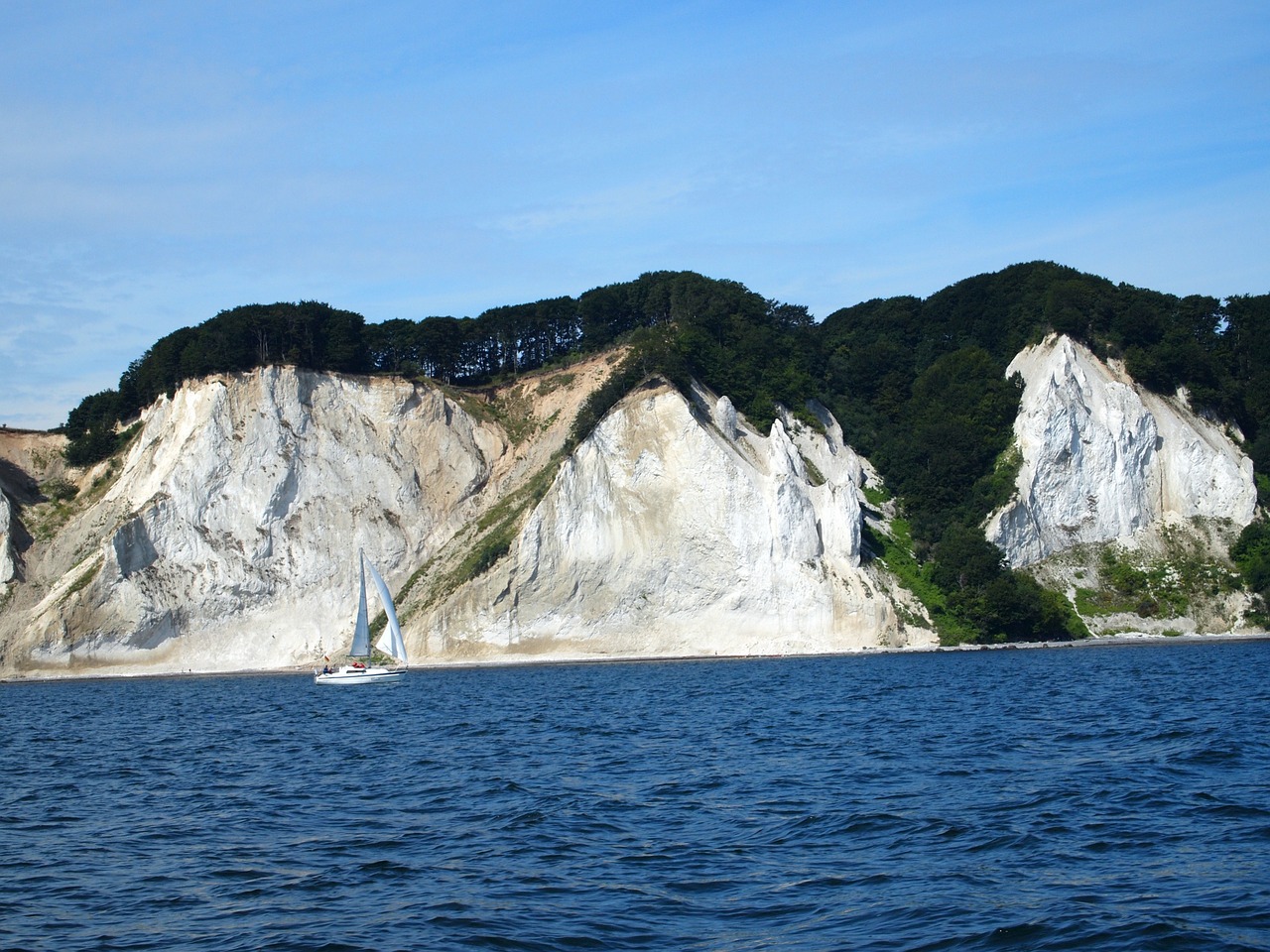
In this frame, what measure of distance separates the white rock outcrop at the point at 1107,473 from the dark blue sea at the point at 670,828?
37235 millimetres

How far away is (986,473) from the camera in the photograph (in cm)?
7812

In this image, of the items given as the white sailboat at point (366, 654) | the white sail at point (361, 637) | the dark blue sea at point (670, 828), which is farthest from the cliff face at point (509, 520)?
the dark blue sea at point (670, 828)

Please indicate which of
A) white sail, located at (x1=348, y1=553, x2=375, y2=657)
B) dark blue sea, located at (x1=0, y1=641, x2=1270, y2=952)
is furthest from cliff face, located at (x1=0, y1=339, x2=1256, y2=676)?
dark blue sea, located at (x1=0, y1=641, x2=1270, y2=952)

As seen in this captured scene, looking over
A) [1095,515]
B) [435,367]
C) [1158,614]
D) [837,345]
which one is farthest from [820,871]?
[837,345]

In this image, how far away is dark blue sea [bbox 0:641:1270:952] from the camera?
47.5ft

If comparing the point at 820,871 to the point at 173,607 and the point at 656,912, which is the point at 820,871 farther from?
the point at 173,607

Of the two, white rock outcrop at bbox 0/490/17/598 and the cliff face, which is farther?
white rock outcrop at bbox 0/490/17/598

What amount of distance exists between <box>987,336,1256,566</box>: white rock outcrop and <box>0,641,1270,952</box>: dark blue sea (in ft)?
122

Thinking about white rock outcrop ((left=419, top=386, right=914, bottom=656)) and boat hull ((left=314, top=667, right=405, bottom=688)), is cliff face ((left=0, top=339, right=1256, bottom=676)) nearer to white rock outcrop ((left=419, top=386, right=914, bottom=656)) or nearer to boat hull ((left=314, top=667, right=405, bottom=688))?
white rock outcrop ((left=419, top=386, right=914, bottom=656))

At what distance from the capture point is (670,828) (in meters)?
19.6

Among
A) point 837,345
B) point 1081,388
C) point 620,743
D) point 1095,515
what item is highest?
point 837,345

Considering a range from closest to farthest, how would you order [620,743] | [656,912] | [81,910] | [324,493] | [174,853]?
[656,912] → [81,910] → [174,853] → [620,743] → [324,493]

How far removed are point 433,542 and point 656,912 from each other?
223 feet

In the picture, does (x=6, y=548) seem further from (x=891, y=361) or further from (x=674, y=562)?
(x=891, y=361)
